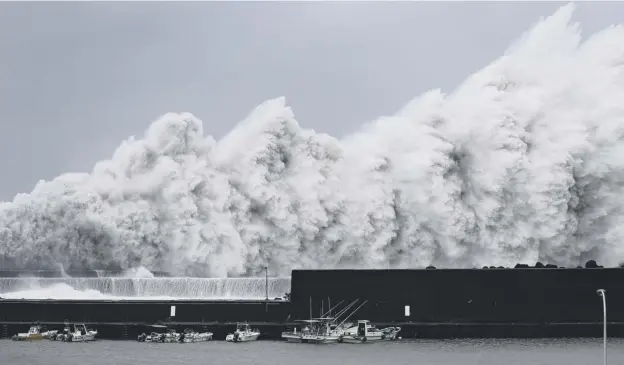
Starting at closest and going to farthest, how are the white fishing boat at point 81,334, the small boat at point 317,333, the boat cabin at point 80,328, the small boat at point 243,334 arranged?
the small boat at point 317,333, the small boat at point 243,334, the white fishing boat at point 81,334, the boat cabin at point 80,328

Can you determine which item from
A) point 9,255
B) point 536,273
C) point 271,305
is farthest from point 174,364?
point 9,255

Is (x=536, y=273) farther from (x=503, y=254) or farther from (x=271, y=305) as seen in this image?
(x=503, y=254)

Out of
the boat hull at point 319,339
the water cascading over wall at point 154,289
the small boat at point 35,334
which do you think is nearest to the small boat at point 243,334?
the boat hull at point 319,339

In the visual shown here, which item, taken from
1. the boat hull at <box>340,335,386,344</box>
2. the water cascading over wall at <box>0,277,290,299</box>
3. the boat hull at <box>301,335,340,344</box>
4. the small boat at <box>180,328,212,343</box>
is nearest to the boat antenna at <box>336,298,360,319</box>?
the boat hull at <box>301,335,340,344</box>

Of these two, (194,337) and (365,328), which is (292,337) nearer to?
(365,328)

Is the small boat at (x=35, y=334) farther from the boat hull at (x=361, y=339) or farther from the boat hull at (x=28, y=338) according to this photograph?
the boat hull at (x=361, y=339)

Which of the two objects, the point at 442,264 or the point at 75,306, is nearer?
the point at 75,306
